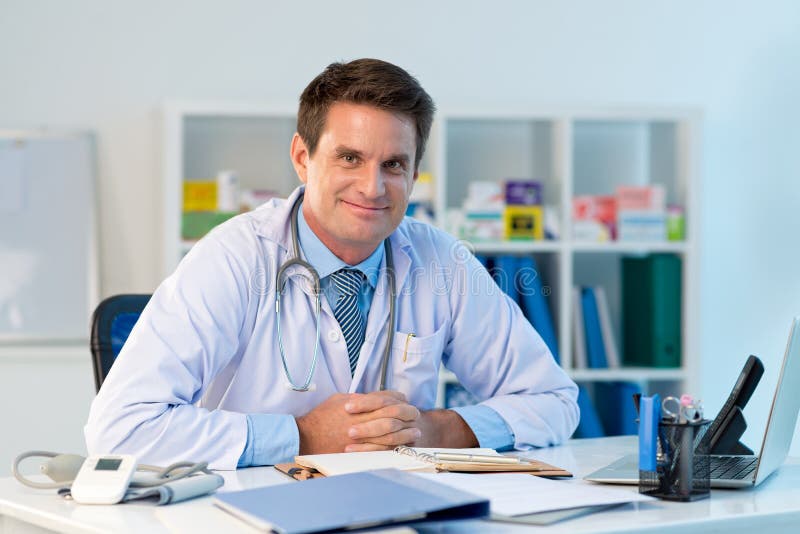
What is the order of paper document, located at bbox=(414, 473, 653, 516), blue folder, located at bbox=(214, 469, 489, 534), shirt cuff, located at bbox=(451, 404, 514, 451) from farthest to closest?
1. shirt cuff, located at bbox=(451, 404, 514, 451)
2. paper document, located at bbox=(414, 473, 653, 516)
3. blue folder, located at bbox=(214, 469, 489, 534)

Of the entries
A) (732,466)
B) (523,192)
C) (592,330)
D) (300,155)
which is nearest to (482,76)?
(523,192)

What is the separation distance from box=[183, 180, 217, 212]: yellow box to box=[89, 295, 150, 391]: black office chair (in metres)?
1.28

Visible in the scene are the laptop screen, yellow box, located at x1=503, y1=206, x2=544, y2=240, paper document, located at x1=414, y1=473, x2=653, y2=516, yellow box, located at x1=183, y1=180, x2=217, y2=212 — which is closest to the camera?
paper document, located at x1=414, y1=473, x2=653, y2=516

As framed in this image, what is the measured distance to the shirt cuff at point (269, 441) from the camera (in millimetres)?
1584

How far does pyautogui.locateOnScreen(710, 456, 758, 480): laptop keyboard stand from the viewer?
147cm

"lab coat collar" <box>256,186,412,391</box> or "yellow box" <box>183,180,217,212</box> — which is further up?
"yellow box" <box>183,180,217,212</box>

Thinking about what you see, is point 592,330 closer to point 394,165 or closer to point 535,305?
point 535,305

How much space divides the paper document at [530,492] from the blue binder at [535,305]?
1991mm

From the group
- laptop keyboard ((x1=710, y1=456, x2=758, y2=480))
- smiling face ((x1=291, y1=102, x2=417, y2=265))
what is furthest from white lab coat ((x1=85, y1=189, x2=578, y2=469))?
laptop keyboard ((x1=710, y1=456, x2=758, y2=480))

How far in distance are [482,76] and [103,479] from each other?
2.77 meters

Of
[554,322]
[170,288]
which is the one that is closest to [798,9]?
[554,322]

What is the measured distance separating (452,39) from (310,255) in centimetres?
205

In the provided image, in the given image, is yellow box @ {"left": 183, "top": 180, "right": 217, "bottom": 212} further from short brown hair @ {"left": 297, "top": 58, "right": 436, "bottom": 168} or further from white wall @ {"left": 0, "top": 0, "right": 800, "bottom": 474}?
short brown hair @ {"left": 297, "top": 58, "right": 436, "bottom": 168}

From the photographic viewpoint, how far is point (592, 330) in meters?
3.52
